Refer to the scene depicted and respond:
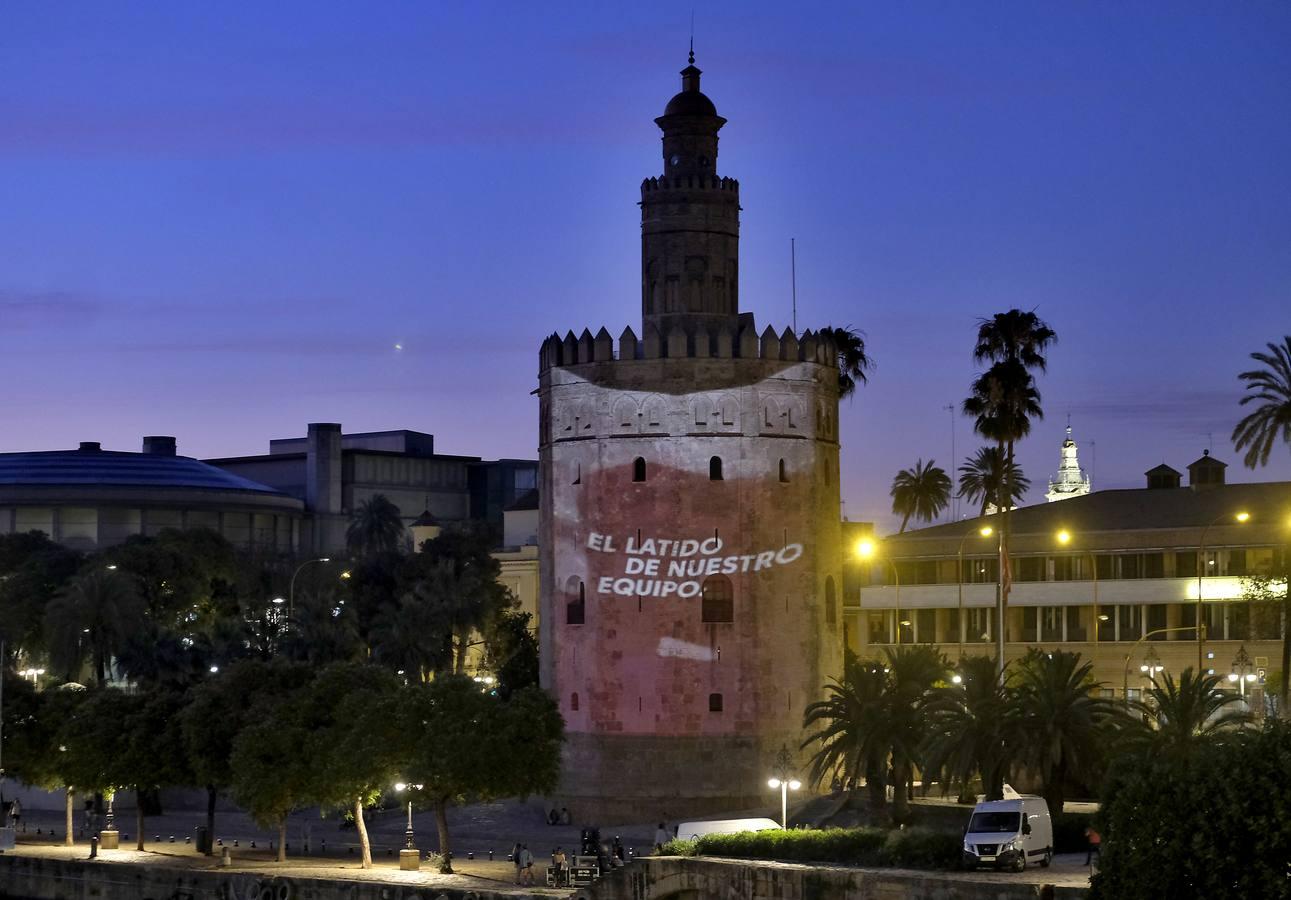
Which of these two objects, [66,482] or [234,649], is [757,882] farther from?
[66,482]

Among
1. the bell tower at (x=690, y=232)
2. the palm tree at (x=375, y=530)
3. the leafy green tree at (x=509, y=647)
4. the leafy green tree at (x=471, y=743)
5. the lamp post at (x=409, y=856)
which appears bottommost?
the lamp post at (x=409, y=856)

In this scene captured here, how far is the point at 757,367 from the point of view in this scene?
70.4 meters

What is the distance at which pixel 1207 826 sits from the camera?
3544 cm

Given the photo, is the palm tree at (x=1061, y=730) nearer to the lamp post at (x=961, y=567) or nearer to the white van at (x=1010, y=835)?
the white van at (x=1010, y=835)

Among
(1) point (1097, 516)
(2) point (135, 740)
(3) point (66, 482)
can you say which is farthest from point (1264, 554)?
(3) point (66, 482)

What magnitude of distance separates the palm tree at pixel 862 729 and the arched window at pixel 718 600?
863 cm

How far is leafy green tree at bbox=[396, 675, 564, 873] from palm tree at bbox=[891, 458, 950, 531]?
6839 centimetres

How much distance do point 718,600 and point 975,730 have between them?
638 inches

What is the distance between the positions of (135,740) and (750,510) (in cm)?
1969

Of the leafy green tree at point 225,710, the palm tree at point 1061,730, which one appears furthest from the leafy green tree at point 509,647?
the palm tree at point 1061,730

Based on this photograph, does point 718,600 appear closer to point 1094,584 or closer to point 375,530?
point 1094,584

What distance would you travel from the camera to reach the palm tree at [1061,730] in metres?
53.5

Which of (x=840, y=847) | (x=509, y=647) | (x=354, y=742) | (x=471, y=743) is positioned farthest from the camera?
(x=509, y=647)

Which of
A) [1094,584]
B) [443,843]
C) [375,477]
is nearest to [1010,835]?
[443,843]
